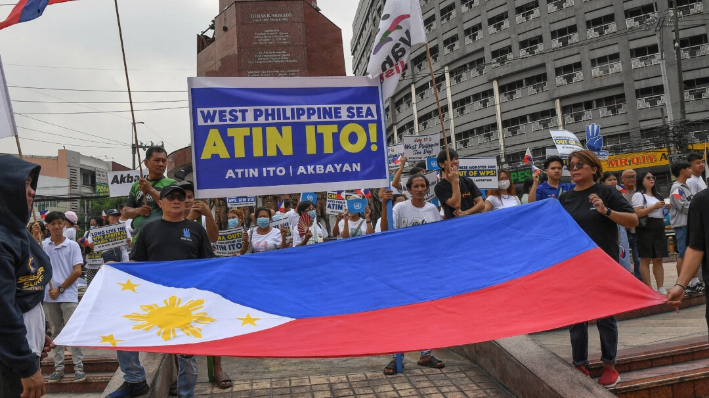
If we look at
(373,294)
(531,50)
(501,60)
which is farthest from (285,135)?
(501,60)

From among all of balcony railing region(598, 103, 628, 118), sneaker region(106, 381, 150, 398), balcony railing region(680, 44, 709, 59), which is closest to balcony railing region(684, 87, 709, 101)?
balcony railing region(680, 44, 709, 59)

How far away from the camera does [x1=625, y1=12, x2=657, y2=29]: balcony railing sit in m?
42.3

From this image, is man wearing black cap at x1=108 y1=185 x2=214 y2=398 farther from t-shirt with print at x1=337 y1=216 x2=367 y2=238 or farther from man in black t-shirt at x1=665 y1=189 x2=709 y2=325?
t-shirt with print at x1=337 y1=216 x2=367 y2=238

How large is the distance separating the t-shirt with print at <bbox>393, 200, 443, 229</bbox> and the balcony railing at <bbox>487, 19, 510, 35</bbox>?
46.9 meters

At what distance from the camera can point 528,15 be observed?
4762 cm

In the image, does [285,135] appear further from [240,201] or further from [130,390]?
[240,201]

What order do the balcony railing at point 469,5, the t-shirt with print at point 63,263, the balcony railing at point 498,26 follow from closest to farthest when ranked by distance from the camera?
the t-shirt with print at point 63,263 < the balcony railing at point 498,26 < the balcony railing at point 469,5

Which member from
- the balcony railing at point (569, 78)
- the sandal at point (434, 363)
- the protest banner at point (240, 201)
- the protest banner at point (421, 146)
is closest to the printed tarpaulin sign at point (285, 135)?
the sandal at point (434, 363)

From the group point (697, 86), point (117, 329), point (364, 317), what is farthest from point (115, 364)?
point (697, 86)

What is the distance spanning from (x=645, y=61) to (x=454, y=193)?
4331 cm

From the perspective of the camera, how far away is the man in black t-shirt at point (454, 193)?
5859 mm

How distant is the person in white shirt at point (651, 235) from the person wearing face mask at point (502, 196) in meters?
1.79

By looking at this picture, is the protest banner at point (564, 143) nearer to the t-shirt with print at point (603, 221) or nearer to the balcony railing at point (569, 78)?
the t-shirt with print at point (603, 221)

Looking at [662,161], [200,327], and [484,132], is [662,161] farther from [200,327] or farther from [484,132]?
[200,327]
